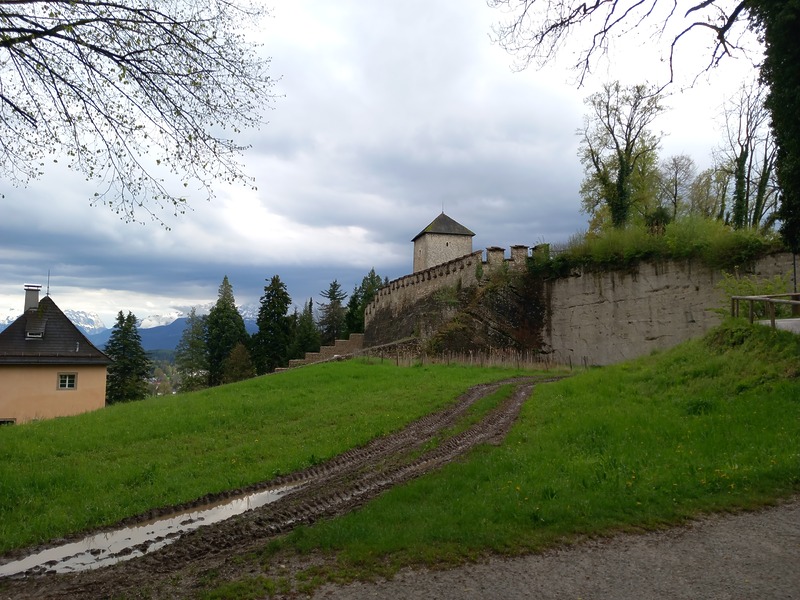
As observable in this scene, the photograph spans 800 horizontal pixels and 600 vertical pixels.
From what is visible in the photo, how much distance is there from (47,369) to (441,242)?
27063 millimetres

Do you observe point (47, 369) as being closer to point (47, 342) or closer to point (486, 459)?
point (47, 342)

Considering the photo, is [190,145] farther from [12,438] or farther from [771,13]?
[771,13]

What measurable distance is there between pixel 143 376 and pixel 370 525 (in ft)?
147

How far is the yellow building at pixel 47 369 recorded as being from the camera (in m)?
26.0

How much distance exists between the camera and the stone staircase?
33.4m

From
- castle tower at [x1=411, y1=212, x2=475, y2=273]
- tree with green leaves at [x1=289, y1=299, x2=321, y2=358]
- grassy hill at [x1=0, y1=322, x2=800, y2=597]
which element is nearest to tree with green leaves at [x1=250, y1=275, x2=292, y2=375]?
tree with green leaves at [x1=289, y1=299, x2=321, y2=358]

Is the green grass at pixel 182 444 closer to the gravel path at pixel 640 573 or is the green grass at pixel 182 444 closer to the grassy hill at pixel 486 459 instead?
the grassy hill at pixel 486 459

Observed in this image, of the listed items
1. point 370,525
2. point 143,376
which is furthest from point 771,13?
point 143,376

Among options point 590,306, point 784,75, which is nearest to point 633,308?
point 590,306

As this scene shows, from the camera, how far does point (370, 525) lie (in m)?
6.49

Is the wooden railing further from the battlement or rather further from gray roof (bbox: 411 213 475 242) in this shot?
gray roof (bbox: 411 213 475 242)

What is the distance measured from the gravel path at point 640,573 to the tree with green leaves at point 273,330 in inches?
1729

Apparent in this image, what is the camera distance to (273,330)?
48.6m

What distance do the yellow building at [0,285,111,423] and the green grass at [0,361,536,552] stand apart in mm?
11309
